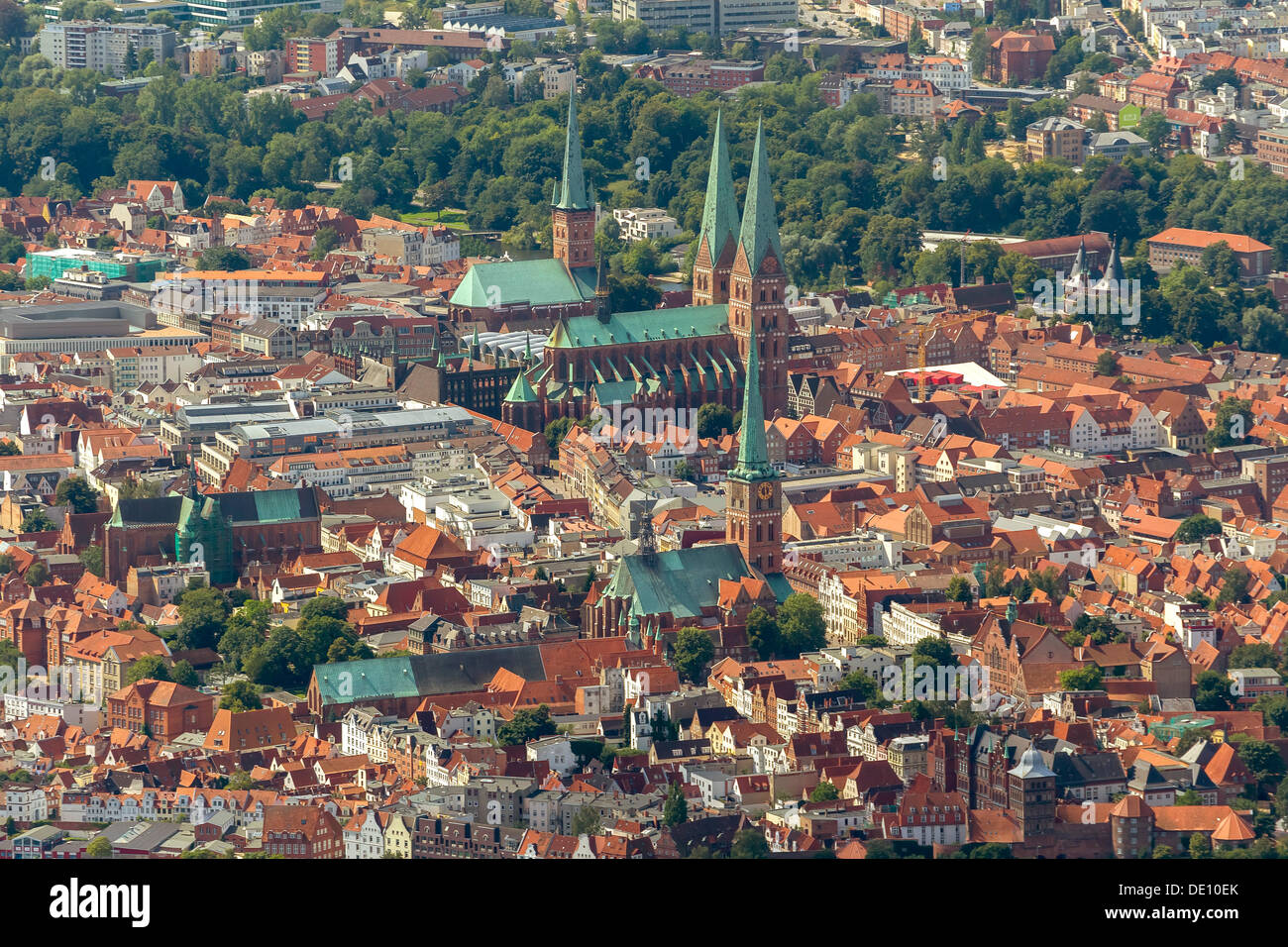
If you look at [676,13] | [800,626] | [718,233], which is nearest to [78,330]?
[718,233]

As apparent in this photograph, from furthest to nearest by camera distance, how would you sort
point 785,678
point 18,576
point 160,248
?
point 160,248 → point 18,576 → point 785,678

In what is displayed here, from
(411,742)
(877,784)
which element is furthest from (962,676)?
(411,742)

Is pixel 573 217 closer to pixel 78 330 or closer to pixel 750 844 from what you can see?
pixel 78 330

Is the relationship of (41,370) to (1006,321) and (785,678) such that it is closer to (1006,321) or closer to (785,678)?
(1006,321)

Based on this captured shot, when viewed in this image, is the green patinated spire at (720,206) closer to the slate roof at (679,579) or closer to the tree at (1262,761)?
the slate roof at (679,579)

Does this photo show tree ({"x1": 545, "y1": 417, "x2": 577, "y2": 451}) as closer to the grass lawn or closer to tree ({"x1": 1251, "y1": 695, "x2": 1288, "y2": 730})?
tree ({"x1": 1251, "y1": 695, "x2": 1288, "y2": 730})
